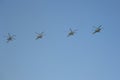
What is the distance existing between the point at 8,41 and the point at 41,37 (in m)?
3.35

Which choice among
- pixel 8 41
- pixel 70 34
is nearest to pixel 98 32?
pixel 70 34

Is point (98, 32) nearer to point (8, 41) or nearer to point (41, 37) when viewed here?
point (41, 37)

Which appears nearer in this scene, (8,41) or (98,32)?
(98,32)

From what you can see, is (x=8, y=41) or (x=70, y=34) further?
(x=8, y=41)

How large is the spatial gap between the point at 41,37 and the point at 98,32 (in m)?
4.86

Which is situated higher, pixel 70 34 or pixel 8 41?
pixel 8 41

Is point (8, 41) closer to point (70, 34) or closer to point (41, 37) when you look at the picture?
point (41, 37)

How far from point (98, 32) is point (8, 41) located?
8.20m

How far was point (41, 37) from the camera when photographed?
2628 centimetres

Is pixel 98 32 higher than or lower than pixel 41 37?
lower

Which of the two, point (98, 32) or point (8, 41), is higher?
point (8, 41)

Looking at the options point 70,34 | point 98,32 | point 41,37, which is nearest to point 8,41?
point 41,37

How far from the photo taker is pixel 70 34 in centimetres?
2550

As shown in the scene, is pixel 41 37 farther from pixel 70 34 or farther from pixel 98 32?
pixel 98 32
